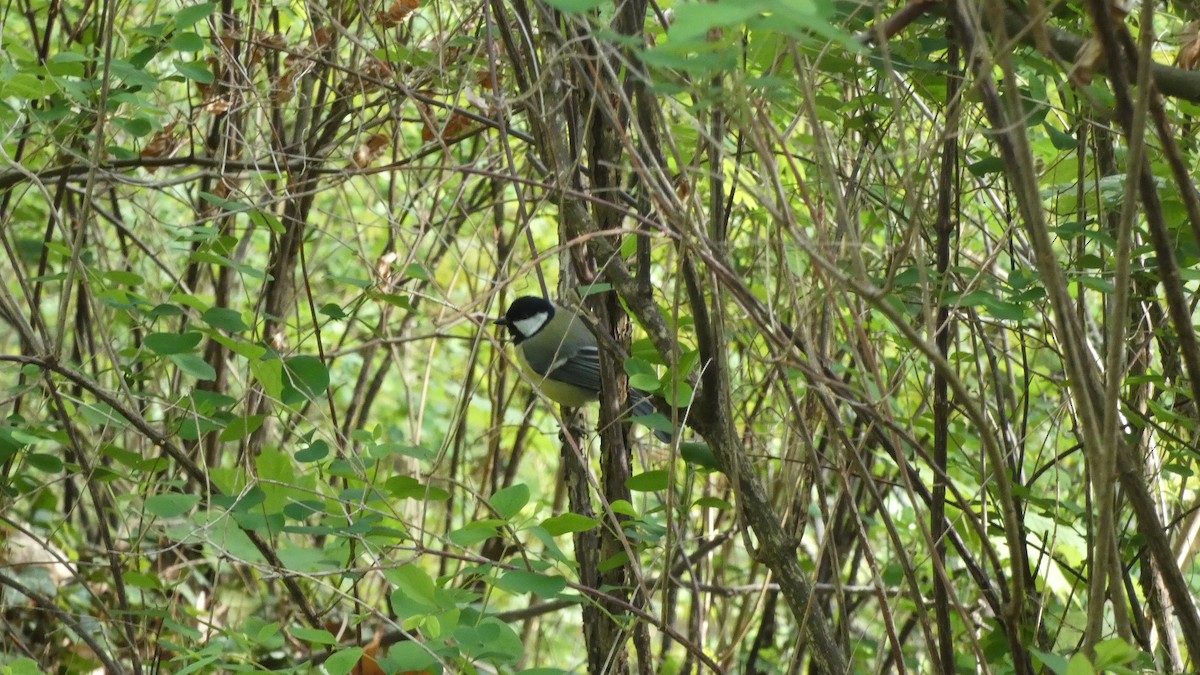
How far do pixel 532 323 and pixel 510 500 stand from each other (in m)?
1.81

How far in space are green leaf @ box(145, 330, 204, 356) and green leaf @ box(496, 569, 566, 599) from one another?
736 mm

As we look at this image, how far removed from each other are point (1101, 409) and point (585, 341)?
211cm

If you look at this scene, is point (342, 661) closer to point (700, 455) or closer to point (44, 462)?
point (700, 455)

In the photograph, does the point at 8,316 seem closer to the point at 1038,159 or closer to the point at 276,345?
the point at 276,345

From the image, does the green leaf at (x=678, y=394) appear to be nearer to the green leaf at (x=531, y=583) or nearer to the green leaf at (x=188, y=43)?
the green leaf at (x=531, y=583)

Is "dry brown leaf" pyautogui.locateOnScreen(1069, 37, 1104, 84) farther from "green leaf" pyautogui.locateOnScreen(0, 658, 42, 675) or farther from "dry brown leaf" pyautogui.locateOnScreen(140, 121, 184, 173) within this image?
"dry brown leaf" pyautogui.locateOnScreen(140, 121, 184, 173)

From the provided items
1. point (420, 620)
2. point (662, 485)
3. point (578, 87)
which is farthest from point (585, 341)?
point (420, 620)

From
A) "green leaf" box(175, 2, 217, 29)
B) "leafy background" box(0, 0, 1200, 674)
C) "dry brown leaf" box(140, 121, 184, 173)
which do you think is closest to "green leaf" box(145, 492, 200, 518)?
"leafy background" box(0, 0, 1200, 674)

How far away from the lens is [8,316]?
2086mm

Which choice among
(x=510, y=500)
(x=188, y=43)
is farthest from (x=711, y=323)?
(x=188, y=43)

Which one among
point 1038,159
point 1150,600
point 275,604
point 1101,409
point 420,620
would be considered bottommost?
point 275,604

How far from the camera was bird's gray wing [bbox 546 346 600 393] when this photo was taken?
3.11 m

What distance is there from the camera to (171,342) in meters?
1.82

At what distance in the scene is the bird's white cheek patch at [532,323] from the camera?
3.16 metres
